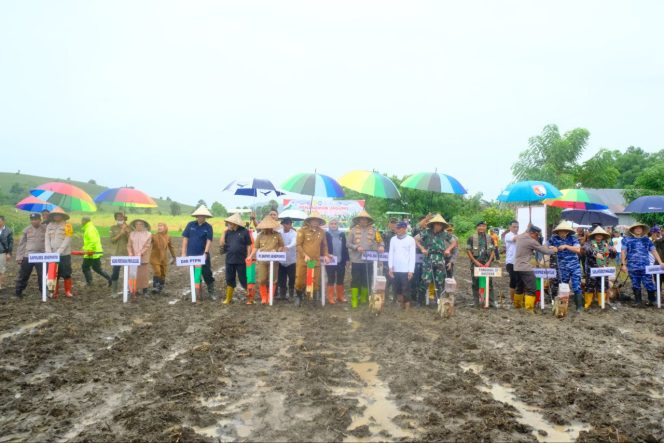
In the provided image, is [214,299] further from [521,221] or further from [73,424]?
[521,221]

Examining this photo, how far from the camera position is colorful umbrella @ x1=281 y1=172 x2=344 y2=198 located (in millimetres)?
9578

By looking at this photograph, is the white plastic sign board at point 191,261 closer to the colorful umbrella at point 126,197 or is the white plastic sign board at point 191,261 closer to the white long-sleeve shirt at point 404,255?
the colorful umbrella at point 126,197

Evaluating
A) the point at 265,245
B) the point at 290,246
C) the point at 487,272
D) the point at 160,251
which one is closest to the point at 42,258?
the point at 160,251

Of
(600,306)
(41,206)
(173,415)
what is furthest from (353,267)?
(41,206)

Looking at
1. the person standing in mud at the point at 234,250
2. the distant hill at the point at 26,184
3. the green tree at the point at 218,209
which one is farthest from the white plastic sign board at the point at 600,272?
the distant hill at the point at 26,184

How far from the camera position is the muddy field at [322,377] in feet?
13.0

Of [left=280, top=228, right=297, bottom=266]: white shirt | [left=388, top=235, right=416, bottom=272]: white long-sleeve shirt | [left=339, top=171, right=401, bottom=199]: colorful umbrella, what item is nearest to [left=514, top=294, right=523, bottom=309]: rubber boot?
[left=388, top=235, right=416, bottom=272]: white long-sleeve shirt

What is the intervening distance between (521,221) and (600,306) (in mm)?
6183

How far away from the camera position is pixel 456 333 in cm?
737

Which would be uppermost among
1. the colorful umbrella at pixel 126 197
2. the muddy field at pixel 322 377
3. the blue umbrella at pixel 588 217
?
the colorful umbrella at pixel 126 197

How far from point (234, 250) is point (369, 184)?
111 inches

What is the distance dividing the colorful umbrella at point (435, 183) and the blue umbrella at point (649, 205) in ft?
16.7

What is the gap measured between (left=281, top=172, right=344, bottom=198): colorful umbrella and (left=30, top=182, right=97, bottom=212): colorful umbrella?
397 cm

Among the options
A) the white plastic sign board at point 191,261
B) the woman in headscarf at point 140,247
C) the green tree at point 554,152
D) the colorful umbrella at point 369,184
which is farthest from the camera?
the green tree at point 554,152
